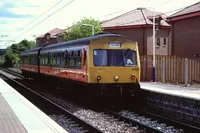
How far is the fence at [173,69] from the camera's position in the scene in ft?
88.3

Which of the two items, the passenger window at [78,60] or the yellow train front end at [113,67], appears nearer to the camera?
the yellow train front end at [113,67]

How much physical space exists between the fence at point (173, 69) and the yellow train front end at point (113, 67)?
10323 mm

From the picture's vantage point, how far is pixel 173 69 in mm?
28547

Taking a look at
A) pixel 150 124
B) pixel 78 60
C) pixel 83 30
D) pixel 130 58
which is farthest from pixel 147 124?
pixel 83 30

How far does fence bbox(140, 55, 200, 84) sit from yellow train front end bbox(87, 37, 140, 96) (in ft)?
33.9

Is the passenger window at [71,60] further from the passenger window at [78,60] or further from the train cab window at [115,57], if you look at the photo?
the train cab window at [115,57]

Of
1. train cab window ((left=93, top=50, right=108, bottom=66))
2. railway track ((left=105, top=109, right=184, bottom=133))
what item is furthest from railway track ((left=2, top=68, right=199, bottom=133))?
train cab window ((left=93, top=50, right=108, bottom=66))

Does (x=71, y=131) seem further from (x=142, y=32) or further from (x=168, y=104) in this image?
(x=142, y=32)

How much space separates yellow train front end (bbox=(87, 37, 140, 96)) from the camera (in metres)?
15.9

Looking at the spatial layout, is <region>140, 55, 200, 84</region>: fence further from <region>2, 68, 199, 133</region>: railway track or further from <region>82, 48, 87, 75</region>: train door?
<region>2, 68, 199, 133</region>: railway track

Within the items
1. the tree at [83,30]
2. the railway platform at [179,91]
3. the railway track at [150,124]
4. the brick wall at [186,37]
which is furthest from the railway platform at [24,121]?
the tree at [83,30]

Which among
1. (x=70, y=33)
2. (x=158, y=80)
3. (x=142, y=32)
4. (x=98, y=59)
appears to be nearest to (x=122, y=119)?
(x=98, y=59)

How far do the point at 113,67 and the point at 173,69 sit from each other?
43.4 ft

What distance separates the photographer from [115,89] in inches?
639
